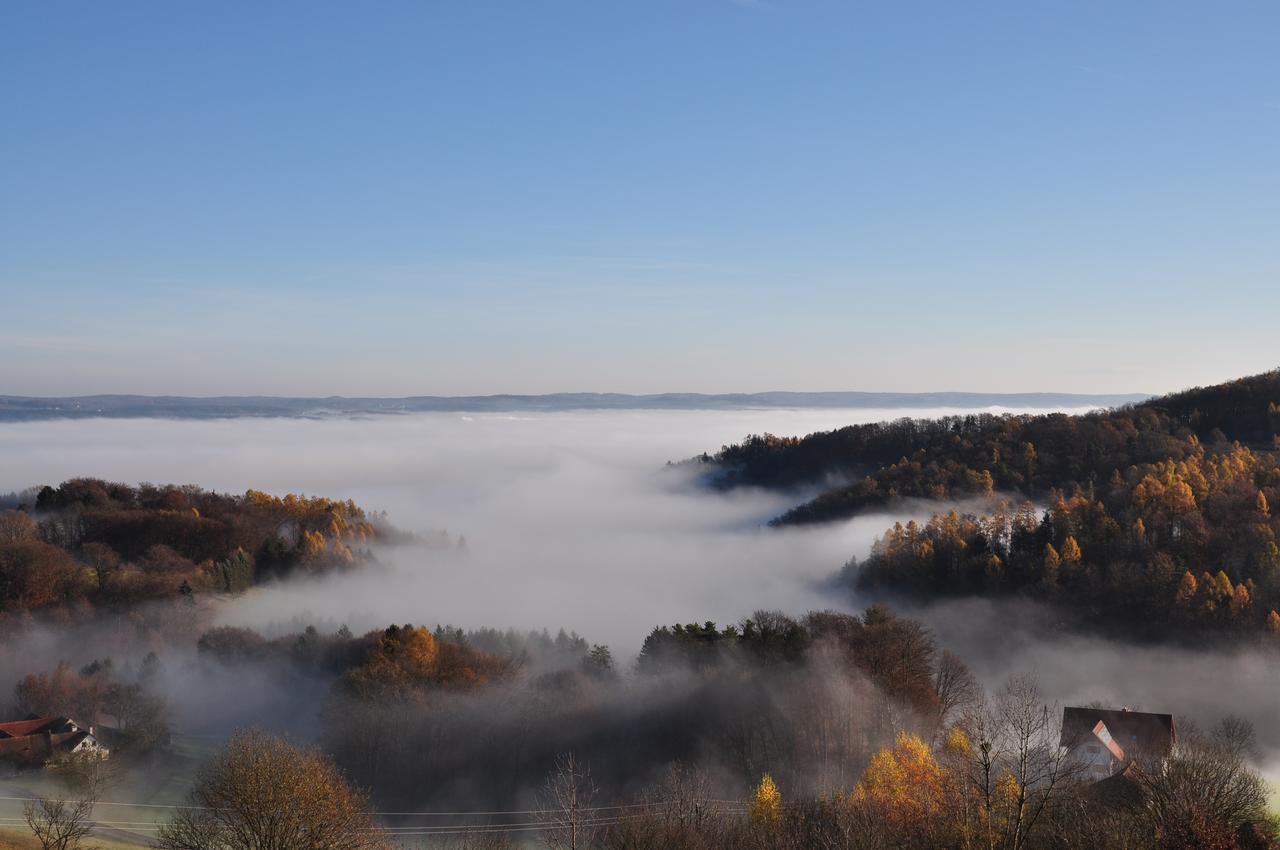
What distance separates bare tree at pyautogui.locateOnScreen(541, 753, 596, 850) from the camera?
1636 inches

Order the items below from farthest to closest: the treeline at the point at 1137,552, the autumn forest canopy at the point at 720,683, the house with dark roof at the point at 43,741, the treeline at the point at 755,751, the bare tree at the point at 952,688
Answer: the treeline at the point at 1137,552 < the bare tree at the point at 952,688 < the house with dark roof at the point at 43,741 < the autumn forest canopy at the point at 720,683 < the treeline at the point at 755,751

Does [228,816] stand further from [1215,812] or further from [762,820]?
[1215,812]

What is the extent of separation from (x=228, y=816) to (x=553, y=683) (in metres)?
31.9

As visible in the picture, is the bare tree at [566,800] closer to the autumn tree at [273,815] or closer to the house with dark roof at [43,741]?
the autumn tree at [273,815]

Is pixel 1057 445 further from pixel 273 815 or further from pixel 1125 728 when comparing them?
pixel 273 815

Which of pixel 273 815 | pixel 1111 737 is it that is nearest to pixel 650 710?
pixel 1111 737

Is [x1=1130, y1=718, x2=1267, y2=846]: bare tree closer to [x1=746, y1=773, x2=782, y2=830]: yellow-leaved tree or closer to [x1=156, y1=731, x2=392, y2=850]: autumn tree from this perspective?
[x1=746, y1=773, x2=782, y2=830]: yellow-leaved tree

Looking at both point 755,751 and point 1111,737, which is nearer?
→ point 1111,737

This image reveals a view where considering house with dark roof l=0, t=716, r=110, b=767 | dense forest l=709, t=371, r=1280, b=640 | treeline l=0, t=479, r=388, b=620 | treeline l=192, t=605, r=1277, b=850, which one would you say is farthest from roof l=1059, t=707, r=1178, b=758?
treeline l=0, t=479, r=388, b=620

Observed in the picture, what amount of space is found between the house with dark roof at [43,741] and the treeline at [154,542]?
3327 centimetres

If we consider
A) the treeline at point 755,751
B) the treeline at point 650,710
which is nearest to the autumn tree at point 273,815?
the treeline at point 755,751

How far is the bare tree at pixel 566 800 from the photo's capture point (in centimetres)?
4156

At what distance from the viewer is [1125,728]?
47.0 meters

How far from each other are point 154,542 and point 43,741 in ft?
210
